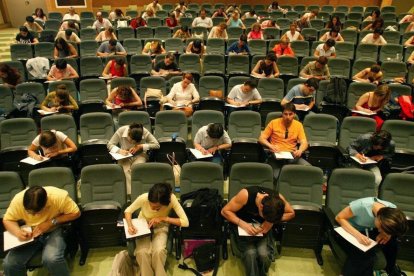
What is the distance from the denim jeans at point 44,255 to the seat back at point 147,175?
0.88 m

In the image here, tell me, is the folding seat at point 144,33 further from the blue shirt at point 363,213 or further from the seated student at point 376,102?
the blue shirt at point 363,213

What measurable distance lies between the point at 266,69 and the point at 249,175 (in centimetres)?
352

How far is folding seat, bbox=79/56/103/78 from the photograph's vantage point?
6.96 meters

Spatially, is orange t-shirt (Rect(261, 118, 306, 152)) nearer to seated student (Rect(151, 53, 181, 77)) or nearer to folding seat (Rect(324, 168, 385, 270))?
folding seat (Rect(324, 168, 385, 270))

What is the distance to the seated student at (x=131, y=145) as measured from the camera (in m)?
3.97

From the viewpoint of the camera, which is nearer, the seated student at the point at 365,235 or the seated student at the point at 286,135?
the seated student at the point at 365,235

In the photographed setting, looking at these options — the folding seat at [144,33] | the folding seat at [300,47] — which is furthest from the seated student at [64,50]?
the folding seat at [300,47]

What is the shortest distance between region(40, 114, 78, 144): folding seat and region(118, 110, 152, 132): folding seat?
0.67 meters

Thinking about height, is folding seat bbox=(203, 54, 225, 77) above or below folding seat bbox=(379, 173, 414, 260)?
above

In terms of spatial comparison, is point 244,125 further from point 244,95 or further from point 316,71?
point 316,71

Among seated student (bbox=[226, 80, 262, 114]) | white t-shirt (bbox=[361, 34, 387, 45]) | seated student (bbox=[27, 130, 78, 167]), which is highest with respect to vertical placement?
white t-shirt (bbox=[361, 34, 387, 45])

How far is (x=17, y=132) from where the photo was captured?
14.9 feet

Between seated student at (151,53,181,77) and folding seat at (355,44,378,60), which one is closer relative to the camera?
seated student at (151,53,181,77)

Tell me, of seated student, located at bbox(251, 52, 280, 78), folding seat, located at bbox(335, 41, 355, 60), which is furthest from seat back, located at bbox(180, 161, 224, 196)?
folding seat, located at bbox(335, 41, 355, 60)
